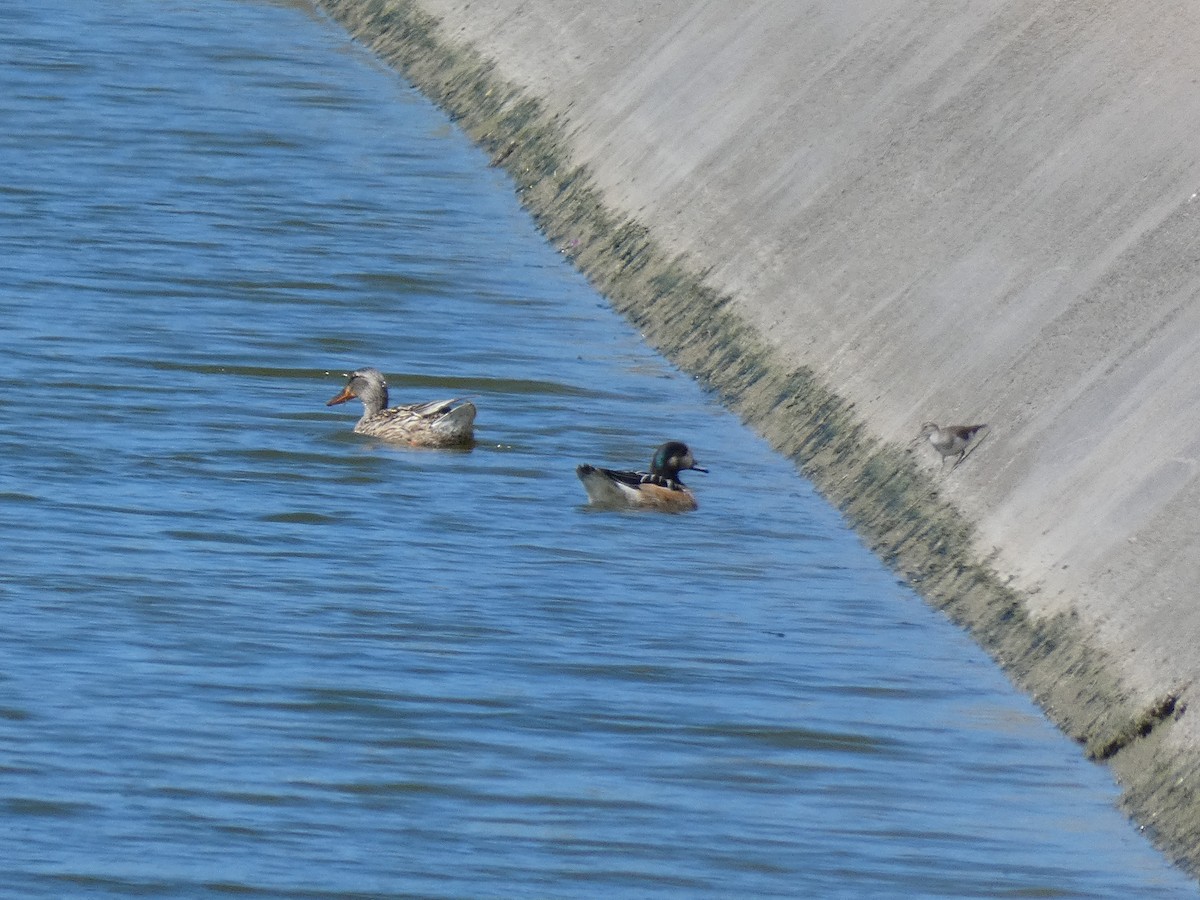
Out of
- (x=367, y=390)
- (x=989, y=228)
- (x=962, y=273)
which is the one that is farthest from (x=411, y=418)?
(x=989, y=228)

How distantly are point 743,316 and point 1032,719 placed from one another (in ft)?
26.2

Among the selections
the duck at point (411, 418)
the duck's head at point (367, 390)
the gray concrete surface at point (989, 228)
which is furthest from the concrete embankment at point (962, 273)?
the duck's head at point (367, 390)

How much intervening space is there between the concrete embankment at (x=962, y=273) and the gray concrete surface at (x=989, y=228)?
0.03 metres

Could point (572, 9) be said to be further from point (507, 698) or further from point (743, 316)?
point (507, 698)

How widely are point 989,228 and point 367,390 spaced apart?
4184mm

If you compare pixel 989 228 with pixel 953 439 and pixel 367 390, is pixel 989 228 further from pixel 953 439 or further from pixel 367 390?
pixel 367 390

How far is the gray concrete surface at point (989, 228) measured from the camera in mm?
13898

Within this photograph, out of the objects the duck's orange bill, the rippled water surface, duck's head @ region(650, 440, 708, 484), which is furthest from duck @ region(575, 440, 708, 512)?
the duck's orange bill

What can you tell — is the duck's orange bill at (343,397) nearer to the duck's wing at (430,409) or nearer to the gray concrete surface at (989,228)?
the duck's wing at (430,409)

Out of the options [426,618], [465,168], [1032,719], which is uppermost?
[1032,719]

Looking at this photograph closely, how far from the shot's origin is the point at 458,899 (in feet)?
32.6

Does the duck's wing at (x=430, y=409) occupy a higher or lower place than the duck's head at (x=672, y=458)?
lower

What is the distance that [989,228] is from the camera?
18.4 m

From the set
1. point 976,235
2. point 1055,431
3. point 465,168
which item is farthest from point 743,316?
point 465,168
